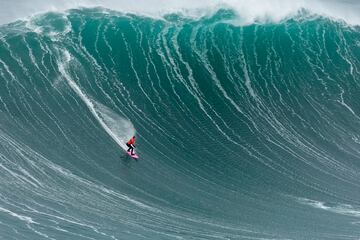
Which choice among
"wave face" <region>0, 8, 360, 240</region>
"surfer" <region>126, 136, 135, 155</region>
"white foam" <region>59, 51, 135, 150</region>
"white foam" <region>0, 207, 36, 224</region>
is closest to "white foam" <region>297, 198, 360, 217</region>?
"wave face" <region>0, 8, 360, 240</region>

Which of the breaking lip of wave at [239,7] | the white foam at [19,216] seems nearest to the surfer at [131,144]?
the white foam at [19,216]

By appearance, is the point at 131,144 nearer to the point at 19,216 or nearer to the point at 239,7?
the point at 19,216

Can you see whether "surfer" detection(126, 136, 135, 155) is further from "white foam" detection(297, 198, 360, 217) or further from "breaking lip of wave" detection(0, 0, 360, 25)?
"breaking lip of wave" detection(0, 0, 360, 25)

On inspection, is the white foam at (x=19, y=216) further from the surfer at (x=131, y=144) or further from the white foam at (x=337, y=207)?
the white foam at (x=337, y=207)

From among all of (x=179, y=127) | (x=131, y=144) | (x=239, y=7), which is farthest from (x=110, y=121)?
(x=239, y=7)

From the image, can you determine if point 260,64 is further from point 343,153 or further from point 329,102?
point 343,153

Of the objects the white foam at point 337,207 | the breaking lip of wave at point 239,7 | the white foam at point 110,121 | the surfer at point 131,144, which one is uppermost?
the breaking lip of wave at point 239,7
